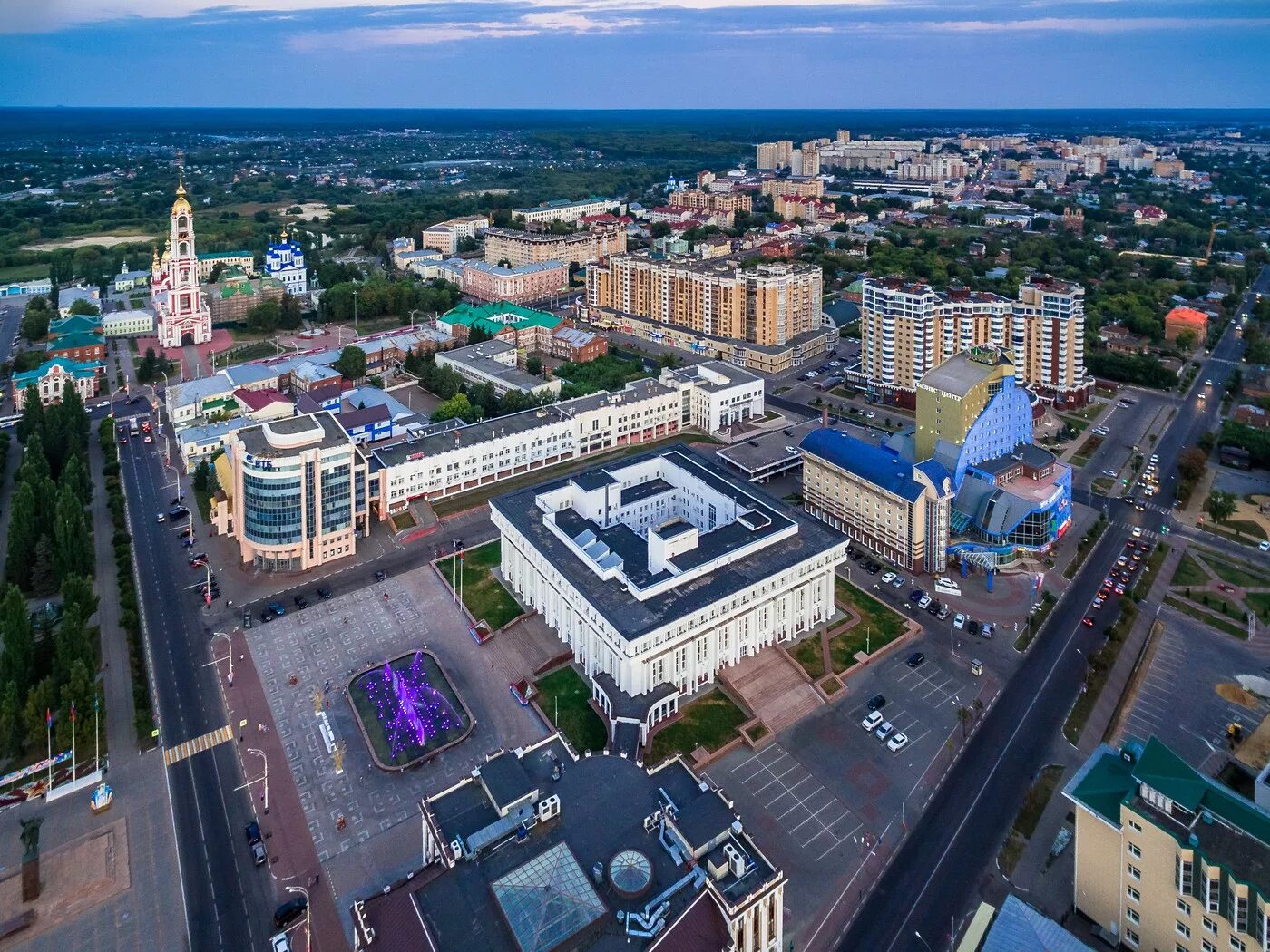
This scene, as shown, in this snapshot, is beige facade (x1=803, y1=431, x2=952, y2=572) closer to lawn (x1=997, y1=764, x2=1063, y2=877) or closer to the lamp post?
lawn (x1=997, y1=764, x2=1063, y2=877)

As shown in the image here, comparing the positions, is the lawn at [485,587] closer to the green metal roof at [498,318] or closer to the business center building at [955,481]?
the business center building at [955,481]

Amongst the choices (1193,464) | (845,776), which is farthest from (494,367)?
(1193,464)

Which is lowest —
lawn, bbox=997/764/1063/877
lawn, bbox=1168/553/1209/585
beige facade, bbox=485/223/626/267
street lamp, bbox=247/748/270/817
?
lawn, bbox=997/764/1063/877

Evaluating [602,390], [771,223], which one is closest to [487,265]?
[602,390]

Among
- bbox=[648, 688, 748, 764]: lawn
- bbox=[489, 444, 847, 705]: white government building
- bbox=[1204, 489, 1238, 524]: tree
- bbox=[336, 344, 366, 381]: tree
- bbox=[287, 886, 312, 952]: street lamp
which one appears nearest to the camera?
bbox=[287, 886, 312, 952]: street lamp

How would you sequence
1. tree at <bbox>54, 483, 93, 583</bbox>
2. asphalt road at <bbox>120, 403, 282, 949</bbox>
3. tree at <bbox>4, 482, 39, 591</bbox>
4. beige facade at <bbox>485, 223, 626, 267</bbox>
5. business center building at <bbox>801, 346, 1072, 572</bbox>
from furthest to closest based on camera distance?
beige facade at <bbox>485, 223, 626, 267</bbox>
business center building at <bbox>801, 346, 1072, 572</bbox>
tree at <bbox>4, 482, 39, 591</bbox>
tree at <bbox>54, 483, 93, 583</bbox>
asphalt road at <bbox>120, 403, 282, 949</bbox>

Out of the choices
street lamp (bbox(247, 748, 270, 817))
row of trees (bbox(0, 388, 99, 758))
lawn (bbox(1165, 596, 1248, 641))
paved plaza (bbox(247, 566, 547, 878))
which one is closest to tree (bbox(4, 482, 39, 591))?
row of trees (bbox(0, 388, 99, 758))

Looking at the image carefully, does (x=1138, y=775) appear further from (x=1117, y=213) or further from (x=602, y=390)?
(x=1117, y=213)

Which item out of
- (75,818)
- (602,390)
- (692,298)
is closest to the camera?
(75,818)
